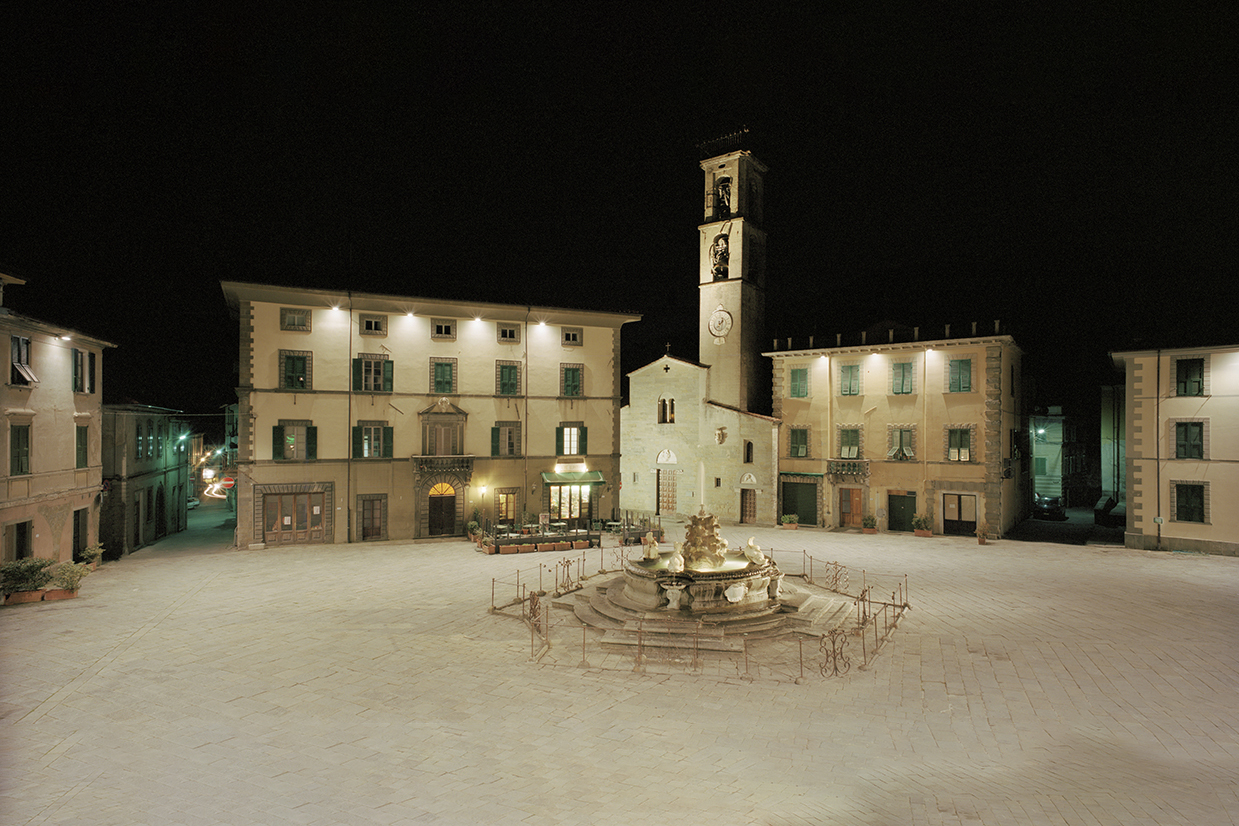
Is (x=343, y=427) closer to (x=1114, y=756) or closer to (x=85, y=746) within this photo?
(x=85, y=746)

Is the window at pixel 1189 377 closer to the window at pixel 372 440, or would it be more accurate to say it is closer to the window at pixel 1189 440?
the window at pixel 1189 440

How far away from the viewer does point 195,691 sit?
1173cm

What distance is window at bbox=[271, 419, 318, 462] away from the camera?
2822 cm

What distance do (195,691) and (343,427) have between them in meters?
18.7

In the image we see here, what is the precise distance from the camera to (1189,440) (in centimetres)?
2719

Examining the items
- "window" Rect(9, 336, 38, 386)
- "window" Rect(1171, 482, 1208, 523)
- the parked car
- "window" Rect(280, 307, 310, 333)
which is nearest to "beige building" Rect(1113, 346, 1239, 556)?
"window" Rect(1171, 482, 1208, 523)

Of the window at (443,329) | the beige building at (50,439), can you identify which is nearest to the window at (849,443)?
the window at (443,329)

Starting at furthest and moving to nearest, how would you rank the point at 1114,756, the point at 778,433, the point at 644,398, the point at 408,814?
the point at 644,398
the point at 778,433
the point at 1114,756
the point at 408,814

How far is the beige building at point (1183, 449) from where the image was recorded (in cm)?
2620

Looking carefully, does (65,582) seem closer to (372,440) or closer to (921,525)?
(372,440)

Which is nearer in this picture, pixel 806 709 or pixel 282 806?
pixel 282 806

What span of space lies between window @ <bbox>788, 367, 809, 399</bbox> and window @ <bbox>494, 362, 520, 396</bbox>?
15.1m

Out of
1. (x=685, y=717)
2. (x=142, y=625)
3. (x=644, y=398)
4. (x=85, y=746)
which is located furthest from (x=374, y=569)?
(x=644, y=398)

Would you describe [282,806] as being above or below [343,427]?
below
